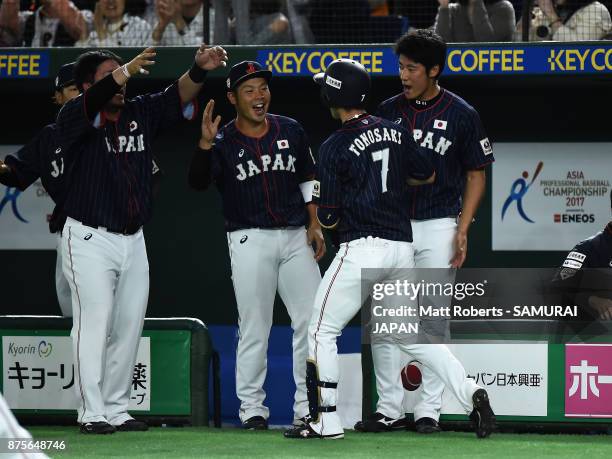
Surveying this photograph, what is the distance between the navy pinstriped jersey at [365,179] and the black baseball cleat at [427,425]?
3.04 feet

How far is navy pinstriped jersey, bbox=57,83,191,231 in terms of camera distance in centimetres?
530

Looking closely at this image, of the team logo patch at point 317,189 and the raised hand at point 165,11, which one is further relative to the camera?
the raised hand at point 165,11

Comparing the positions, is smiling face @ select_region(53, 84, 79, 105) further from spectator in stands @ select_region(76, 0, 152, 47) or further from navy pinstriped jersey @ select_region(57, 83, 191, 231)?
spectator in stands @ select_region(76, 0, 152, 47)

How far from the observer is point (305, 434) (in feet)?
16.3

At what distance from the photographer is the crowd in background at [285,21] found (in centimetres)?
743

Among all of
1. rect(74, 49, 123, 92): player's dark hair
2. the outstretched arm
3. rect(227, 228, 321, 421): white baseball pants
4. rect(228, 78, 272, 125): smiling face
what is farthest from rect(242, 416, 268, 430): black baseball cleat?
rect(74, 49, 123, 92): player's dark hair

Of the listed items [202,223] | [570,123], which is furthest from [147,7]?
[570,123]

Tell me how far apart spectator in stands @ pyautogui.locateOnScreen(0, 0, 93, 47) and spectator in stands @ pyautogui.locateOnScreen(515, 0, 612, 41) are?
125 inches

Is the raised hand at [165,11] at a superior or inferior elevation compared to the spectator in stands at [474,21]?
superior

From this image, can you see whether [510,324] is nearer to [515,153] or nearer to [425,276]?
[425,276]

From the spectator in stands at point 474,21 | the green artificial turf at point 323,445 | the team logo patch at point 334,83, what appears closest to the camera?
the green artificial turf at point 323,445

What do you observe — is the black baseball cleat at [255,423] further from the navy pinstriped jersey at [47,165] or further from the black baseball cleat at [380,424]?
the navy pinstriped jersey at [47,165]

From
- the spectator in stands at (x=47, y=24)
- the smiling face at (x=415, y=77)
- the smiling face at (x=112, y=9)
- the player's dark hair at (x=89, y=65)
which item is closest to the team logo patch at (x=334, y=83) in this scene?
the smiling face at (x=415, y=77)

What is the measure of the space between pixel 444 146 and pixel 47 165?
76.2 inches
